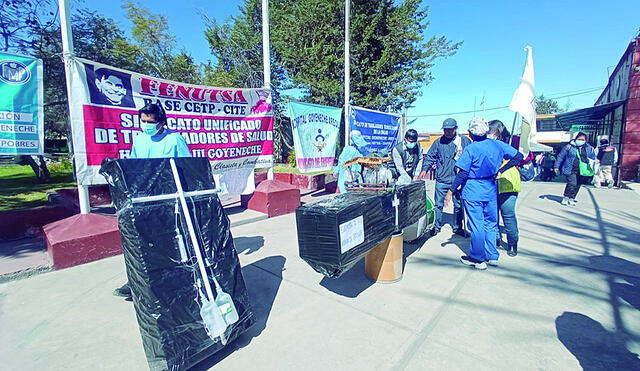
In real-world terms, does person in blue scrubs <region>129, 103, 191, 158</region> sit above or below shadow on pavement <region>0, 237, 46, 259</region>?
above

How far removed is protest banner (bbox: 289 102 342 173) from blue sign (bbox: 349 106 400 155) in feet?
1.97

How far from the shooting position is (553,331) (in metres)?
2.45

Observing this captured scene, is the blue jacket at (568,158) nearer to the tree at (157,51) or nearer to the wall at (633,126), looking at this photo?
the wall at (633,126)

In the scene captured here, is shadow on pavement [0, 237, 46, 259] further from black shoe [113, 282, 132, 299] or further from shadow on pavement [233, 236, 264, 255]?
shadow on pavement [233, 236, 264, 255]

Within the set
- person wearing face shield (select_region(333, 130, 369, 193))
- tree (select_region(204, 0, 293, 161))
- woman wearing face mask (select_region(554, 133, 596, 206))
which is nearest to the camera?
person wearing face shield (select_region(333, 130, 369, 193))

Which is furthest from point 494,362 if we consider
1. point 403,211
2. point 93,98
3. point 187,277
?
point 93,98

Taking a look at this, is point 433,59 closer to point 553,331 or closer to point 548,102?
point 553,331

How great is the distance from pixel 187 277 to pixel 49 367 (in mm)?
1161

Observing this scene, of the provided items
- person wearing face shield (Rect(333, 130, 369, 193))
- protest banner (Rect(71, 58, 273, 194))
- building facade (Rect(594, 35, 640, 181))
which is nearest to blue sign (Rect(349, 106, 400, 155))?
person wearing face shield (Rect(333, 130, 369, 193))

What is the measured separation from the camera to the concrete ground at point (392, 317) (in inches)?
85.3

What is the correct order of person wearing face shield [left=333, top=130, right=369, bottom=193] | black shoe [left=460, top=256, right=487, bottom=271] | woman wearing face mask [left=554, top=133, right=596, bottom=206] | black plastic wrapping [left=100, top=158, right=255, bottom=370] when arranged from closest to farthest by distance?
1. black plastic wrapping [left=100, top=158, right=255, bottom=370]
2. black shoe [left=460, top=256, right=487, bottom=271]
3. person wearing face shield [left=333, top=130, right=369, bottom=193]
4. woman wearing face mask [left=554, top=133, right=596, bottom=206]

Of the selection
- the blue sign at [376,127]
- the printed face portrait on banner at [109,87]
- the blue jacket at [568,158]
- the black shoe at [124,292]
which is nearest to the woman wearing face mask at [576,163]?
the blue jacket at [568,158]

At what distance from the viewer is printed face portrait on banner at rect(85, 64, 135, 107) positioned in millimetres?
4078

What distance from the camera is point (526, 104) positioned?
15.3ft
